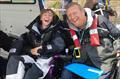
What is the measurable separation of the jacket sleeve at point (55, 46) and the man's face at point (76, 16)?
323 mm

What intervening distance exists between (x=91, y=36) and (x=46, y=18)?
31.6 inches

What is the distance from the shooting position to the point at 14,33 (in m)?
6.68

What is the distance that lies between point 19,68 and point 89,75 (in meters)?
1.03

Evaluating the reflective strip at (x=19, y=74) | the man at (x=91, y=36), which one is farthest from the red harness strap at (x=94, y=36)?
the reflective strip at (x=19, y=74)

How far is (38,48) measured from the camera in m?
5.37

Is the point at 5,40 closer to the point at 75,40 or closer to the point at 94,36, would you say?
the point at 75,40

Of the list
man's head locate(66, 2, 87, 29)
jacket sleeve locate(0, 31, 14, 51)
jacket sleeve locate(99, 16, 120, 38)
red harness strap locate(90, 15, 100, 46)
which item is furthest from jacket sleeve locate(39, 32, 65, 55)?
jacket sleeve locate(0, 31, 14, 51)

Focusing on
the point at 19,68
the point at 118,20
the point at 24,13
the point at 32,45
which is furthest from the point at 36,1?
the point at 118,20

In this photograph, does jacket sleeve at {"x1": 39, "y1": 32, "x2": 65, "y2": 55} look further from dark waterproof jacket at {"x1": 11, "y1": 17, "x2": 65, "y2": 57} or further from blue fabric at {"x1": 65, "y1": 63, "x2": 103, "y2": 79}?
blue fabric at {"x1": 65, "y1": 63, "x2": 103, "y2": 79}

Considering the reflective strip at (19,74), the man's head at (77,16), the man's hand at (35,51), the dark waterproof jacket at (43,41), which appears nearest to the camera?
the man's head at (77,16)

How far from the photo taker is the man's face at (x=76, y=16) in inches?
197

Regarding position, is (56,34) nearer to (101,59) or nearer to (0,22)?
(101,59)

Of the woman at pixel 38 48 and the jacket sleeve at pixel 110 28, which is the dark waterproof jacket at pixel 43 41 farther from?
the jacket sleeve at pixel 110 28

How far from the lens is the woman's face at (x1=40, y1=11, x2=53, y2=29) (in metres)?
5.46
